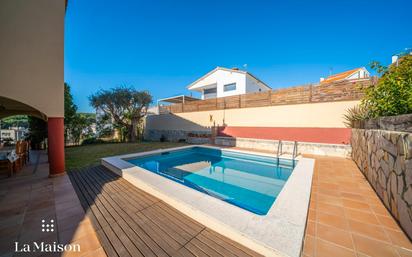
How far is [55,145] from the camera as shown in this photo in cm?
433

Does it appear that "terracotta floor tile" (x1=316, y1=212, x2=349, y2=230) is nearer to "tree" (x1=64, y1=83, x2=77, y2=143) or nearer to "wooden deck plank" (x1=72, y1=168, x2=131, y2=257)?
"wooden deck plank" (x1=72, y1=168, x2=131, y2=257)

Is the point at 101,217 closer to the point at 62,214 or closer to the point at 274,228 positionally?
the point at 62,214

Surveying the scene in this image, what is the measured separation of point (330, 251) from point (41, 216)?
4.27 meters

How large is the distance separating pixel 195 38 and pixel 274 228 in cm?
1594

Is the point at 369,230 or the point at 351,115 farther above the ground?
the point at 351,115

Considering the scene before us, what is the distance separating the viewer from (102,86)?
41.6 ft

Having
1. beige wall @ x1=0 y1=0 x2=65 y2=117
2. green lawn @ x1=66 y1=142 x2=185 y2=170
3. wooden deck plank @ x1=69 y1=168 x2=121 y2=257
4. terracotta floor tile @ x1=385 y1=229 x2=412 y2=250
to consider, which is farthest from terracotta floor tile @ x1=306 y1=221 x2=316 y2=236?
green lawn @ x1=66 y1=142 x2=185 y2=170

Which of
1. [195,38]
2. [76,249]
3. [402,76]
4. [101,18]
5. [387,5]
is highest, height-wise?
[195,38]

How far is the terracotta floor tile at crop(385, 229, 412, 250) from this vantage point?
5.75 ft

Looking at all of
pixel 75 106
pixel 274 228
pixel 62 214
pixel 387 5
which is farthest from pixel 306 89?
pixel 75 106

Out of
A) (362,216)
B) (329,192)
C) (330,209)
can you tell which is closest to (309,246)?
(330,209)

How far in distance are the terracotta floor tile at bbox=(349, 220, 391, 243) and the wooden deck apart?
157 cm

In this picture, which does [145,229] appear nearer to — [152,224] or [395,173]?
[152,224]

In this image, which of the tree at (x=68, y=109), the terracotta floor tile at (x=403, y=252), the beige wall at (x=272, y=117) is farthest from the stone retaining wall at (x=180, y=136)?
the terracotta floor tile at (x=403, y=252)
